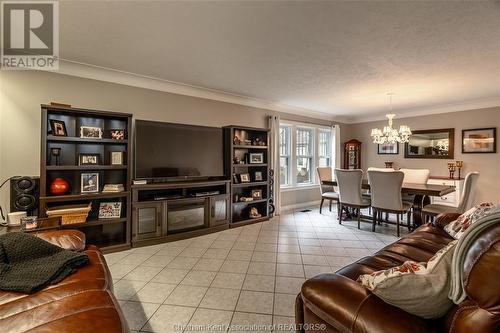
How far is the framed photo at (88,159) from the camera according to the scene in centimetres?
304

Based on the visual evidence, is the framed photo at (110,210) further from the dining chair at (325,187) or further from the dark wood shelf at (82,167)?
the dining chair at (325,187)

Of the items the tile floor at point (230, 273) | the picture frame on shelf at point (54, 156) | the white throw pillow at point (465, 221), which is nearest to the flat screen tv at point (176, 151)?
the picture frame on shelf at point (54, 156)

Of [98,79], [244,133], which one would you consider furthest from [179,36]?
[244,133]

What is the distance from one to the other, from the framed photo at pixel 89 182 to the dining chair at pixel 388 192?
3.99 metres

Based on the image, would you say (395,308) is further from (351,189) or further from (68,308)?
(351,189)

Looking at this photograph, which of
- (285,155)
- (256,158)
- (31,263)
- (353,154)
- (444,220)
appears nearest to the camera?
(31,263)

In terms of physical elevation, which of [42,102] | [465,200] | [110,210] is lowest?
[110,210]

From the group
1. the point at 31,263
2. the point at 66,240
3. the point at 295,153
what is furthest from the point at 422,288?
the point at 295,153

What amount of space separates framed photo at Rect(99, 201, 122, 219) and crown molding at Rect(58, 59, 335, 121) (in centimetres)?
168

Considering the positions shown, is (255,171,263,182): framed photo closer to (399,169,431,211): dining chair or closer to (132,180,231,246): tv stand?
(132,180,231,246): tv stand

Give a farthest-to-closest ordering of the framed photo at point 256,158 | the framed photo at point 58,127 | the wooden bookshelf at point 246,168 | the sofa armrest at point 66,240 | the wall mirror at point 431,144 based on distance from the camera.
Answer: the wall mirror at point 431,144 → the framed photo at point 256,158 → the wooden bookshelf at point 246,168 → the framed photo at point 58,127 → the sofa armrest at point 66,240

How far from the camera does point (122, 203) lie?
324 cm

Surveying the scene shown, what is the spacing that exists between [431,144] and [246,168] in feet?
14.0

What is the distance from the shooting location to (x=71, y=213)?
9.06 ft
